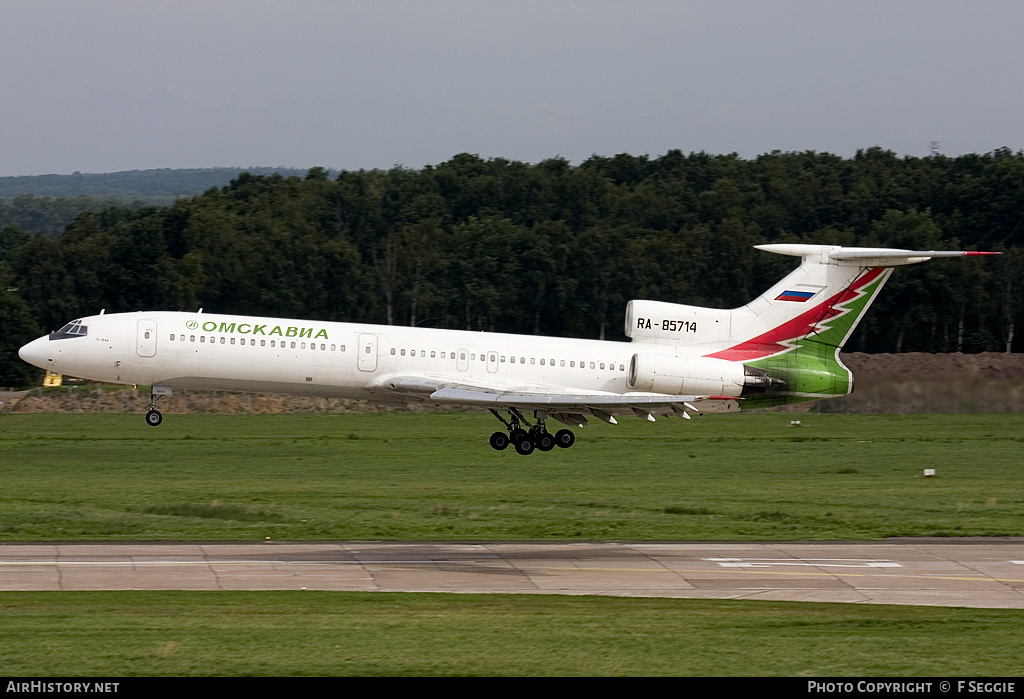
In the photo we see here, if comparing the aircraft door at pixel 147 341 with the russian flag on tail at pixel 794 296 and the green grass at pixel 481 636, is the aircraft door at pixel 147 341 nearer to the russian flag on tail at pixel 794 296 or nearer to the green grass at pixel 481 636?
the green grass at pixel 481 636

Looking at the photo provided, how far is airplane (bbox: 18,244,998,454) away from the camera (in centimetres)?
4003

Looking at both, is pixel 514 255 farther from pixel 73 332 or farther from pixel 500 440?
pixel 73 332

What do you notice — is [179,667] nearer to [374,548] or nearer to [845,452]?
[374,548]

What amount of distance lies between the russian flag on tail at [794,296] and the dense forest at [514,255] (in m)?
45.7

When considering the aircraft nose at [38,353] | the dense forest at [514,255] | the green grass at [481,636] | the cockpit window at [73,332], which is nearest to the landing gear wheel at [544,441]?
the green grass at [481,636]

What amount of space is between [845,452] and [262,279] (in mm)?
43240

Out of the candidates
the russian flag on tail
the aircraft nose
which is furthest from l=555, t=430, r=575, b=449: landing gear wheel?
the aircraft nose

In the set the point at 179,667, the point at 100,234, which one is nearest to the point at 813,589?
the point at 179,667

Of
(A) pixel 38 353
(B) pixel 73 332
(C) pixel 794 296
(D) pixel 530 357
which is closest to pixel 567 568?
(D) pixel 530 357

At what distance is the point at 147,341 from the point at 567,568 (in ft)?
50.4

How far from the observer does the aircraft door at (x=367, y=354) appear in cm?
4006

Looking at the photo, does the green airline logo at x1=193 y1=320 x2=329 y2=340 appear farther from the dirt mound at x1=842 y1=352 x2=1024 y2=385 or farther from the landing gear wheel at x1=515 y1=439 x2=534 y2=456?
the dirt mound at x1=842 y1=352 x2=1024 y2=385

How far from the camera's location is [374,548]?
119 ft

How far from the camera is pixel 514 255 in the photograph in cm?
9281
